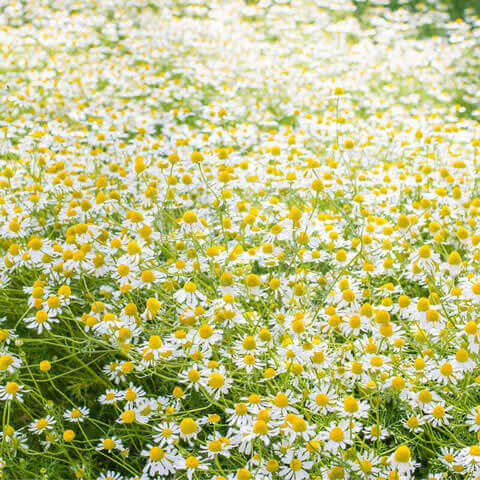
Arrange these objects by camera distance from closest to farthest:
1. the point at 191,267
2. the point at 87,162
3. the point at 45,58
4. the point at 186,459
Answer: the point at 186,459, the point at 191,267, the point at 87,162, the point at 45,58

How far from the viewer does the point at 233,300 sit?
2.47 metres

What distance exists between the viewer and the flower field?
224 centimetres

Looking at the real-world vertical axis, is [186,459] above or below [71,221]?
below

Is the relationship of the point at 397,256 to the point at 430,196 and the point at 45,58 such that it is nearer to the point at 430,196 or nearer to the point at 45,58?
the point at 430,196

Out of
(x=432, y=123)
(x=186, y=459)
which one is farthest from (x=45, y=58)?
(x=186, y=459)

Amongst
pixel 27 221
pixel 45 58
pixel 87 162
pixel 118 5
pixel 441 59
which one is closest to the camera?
pixel 27 221

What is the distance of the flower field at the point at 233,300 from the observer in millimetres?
2240

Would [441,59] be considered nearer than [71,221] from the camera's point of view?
No

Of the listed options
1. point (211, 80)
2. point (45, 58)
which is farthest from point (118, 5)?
point (211, 80)

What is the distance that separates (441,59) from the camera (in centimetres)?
743

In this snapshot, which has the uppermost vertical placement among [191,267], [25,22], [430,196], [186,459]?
[25,22]

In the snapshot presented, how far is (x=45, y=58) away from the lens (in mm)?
6695

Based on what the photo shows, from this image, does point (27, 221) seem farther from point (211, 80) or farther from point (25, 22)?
point (25, 22)

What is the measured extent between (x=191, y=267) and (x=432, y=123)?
3.04 m
